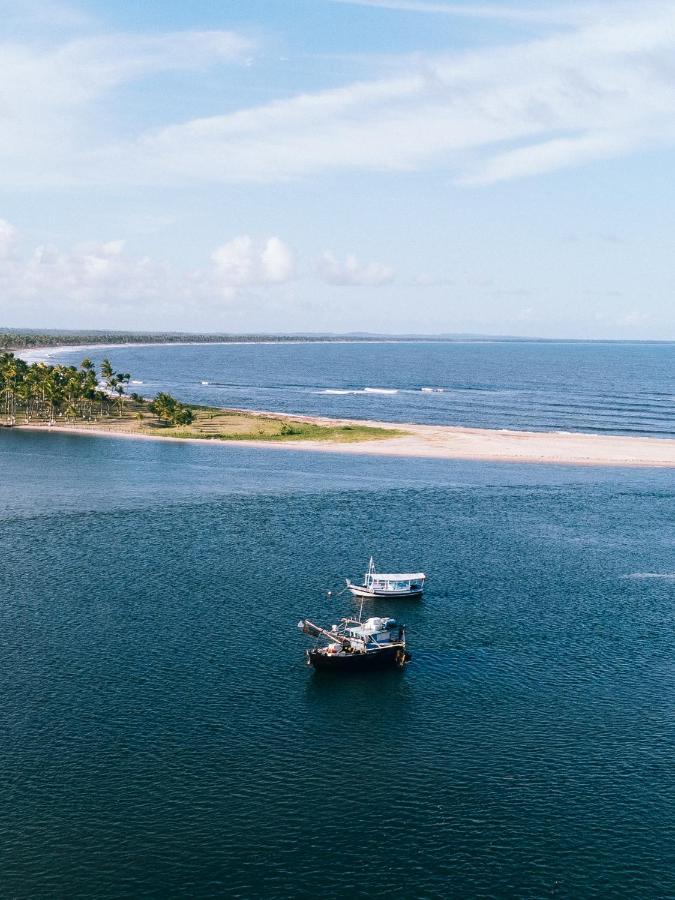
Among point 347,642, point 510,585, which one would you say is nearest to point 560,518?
point 510,585

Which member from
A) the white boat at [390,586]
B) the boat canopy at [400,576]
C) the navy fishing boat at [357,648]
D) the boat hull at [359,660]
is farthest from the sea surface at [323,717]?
the boat canopy at [400,576]

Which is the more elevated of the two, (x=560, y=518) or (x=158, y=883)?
(x=560, y=518)

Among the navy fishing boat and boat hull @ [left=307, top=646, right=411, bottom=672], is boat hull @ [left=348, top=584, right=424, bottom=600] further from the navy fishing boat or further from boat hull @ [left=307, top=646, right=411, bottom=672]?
boat hull @ [left=307, top=646, right=411, bottom=672]

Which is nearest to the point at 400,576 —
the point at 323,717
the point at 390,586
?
the point at 390,586

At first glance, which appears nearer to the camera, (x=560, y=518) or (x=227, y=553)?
(x=227, y=553)

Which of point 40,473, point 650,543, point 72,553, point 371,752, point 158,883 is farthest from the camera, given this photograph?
point 40,473

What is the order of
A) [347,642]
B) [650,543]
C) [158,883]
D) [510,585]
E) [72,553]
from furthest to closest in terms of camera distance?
[650,543], [72,553], [510,585], [347,642], [158,883]

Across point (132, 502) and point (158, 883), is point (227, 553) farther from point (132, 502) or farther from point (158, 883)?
A: point (158, 883)
